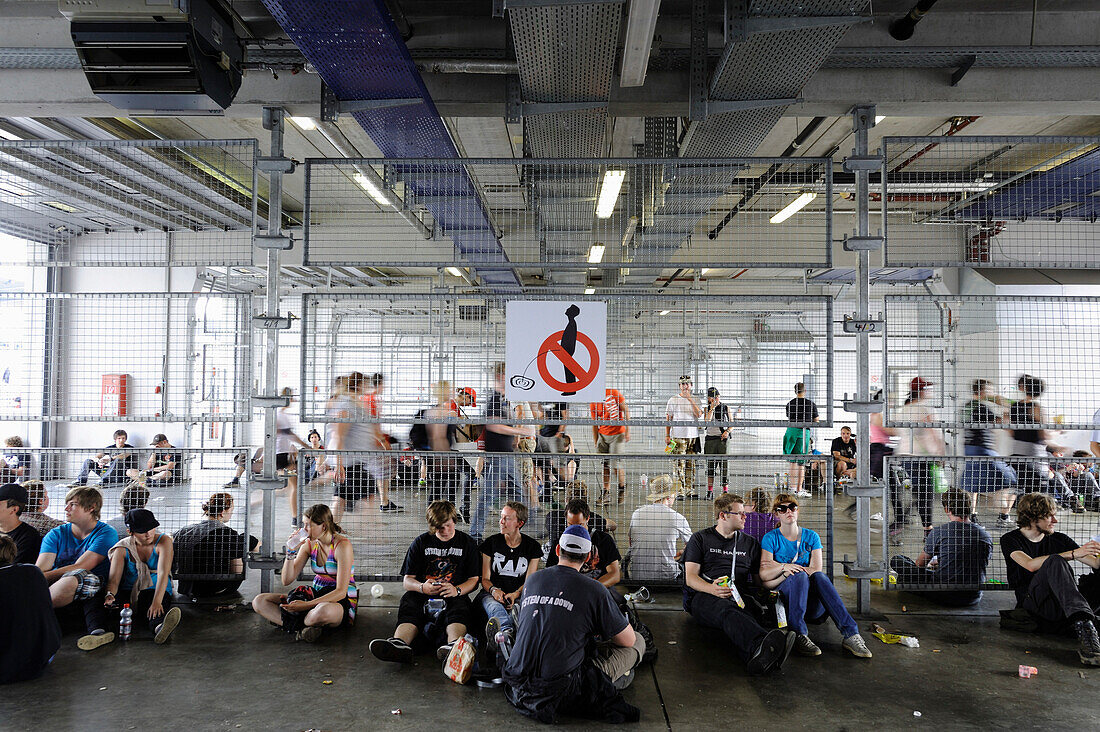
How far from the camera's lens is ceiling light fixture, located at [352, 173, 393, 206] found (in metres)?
8.62

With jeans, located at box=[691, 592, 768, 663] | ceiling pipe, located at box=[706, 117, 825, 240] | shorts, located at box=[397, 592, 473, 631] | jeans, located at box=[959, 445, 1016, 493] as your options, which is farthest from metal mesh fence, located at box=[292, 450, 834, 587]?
ceiling pipe, located at box=[706, 117, 825, 240]

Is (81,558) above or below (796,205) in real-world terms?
below

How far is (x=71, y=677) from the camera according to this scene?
4180mm

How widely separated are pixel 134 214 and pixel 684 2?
901 centimetres

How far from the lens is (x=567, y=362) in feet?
18.4

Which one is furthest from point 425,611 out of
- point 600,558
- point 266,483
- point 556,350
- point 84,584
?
point 84,584

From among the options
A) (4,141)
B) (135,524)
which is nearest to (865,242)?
(135,524)

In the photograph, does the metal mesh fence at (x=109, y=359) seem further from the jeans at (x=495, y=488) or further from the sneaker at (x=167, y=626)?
the sneaker at (x=167, y=626)

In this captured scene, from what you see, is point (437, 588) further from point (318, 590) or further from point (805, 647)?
point (805, 647)

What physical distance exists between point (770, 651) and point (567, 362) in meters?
2.71

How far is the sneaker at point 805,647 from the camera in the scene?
182 inches

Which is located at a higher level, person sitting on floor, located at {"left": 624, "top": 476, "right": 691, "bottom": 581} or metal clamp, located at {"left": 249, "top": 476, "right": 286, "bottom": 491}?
metal clamp, located at {"left": 249, "top": 476, "right": 286, "bottom": 491}

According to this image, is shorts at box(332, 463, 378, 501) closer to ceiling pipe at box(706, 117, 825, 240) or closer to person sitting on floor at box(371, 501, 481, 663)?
person sitting on floor at box(371, 501, 481, 663)

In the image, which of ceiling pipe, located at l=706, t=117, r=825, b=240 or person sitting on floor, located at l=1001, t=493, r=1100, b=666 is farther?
ceiling pipe, located at l=706, t=117, r=825, b=240
